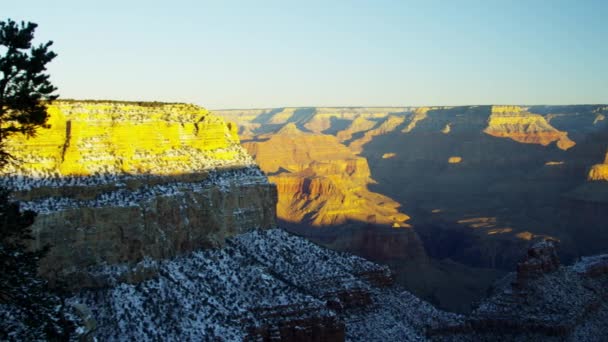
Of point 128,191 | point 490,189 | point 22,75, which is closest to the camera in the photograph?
point 22,75

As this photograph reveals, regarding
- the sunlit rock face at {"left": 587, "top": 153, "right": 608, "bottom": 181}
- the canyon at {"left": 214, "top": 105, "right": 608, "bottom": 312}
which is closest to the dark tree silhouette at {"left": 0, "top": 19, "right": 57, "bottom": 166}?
the canyon at {"left": 214, "top": 105, "right": 608, "bottom": 312}

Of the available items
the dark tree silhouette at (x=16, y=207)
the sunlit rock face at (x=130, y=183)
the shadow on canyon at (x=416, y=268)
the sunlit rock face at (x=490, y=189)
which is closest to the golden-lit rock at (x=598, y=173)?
the sunlit rock face at (x=490, y=189)

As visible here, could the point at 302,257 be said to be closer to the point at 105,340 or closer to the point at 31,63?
the point at 105,340

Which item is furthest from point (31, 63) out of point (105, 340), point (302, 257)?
point (302, 257)

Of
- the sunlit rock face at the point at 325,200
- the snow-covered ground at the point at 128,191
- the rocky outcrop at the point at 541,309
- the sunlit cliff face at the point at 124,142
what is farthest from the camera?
the sunlit rock face at the point at 325,200

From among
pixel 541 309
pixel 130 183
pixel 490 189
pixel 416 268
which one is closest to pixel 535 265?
pixel 541 309

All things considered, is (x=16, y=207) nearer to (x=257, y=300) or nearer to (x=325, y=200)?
(x=257, y=300)

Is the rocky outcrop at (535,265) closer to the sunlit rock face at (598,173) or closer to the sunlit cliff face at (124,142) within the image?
the sunlit cliff face at (124,142)
